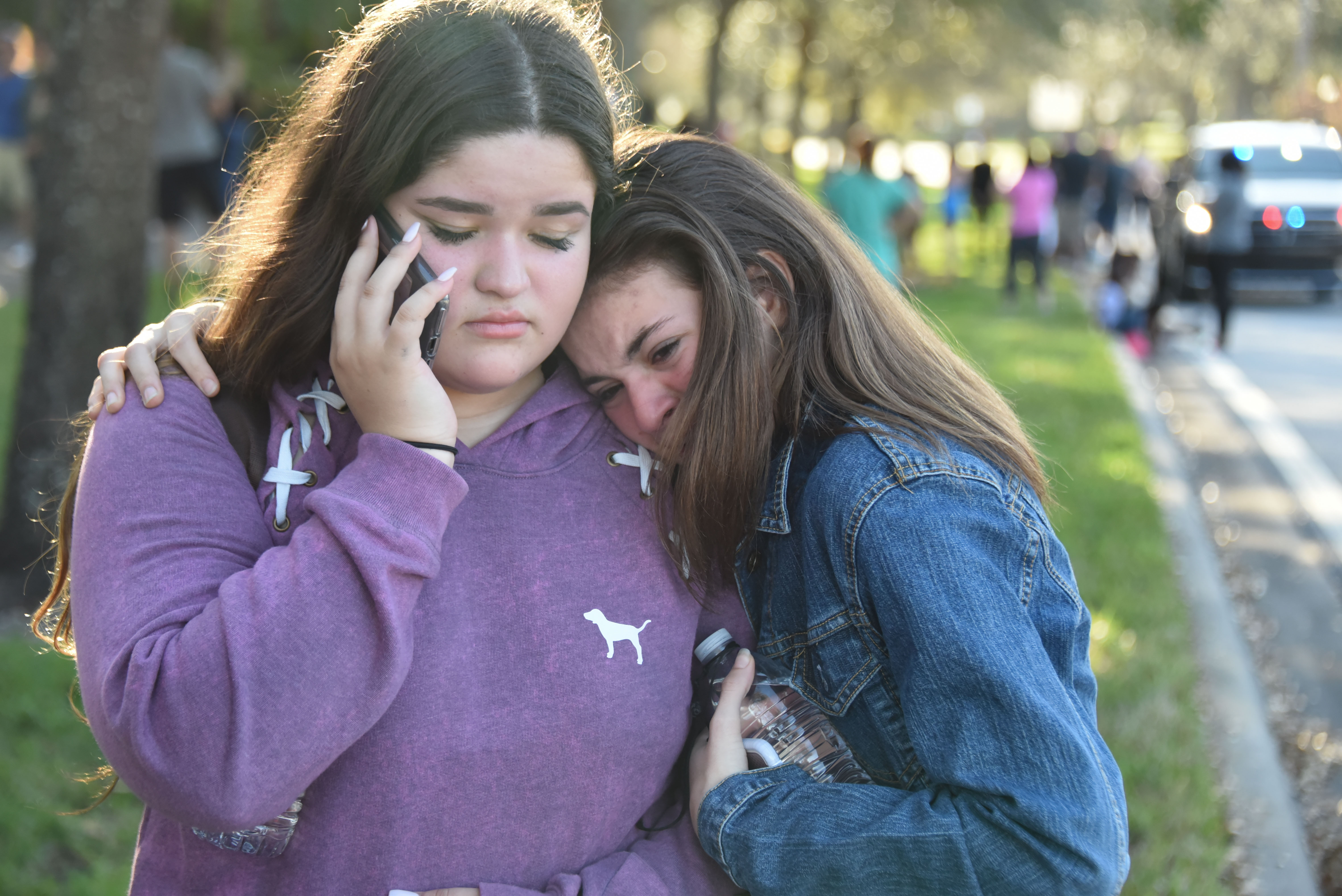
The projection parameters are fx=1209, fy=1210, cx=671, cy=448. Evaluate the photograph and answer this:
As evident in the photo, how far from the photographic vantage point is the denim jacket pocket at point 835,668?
191 cm

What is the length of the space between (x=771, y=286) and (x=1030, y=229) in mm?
14844

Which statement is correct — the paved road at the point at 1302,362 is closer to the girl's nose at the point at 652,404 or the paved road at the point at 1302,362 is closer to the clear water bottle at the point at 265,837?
the girl's nose at the point at 652,404

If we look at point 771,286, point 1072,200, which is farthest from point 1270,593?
point 1072,200

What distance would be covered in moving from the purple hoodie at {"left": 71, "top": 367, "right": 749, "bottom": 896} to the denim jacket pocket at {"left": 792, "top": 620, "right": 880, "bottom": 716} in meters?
0.19

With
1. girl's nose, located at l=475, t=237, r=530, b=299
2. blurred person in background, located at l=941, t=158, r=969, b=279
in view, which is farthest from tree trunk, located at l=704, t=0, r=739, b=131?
girl's nose, located at l=475, t=237, r=530, b=299

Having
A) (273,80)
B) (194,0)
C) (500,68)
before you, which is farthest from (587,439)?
(194,0)

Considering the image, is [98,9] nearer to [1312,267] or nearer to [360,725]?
[360,725]

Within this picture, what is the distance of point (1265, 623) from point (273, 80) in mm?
17970

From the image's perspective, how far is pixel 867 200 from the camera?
12219mm

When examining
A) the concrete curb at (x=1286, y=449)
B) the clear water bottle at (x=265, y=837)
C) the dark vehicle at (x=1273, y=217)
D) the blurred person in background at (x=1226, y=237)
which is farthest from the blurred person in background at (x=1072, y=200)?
the clear water bottle at (x=265, y=837)

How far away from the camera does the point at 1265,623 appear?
564 centimetres

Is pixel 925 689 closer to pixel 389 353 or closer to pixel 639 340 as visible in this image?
pixel 639 340

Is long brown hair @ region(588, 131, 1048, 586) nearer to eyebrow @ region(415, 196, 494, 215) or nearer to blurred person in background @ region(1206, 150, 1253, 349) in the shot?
eyebrow @ region(415, 196, 494, 215)

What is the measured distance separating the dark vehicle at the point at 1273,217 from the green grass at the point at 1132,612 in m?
5.15
